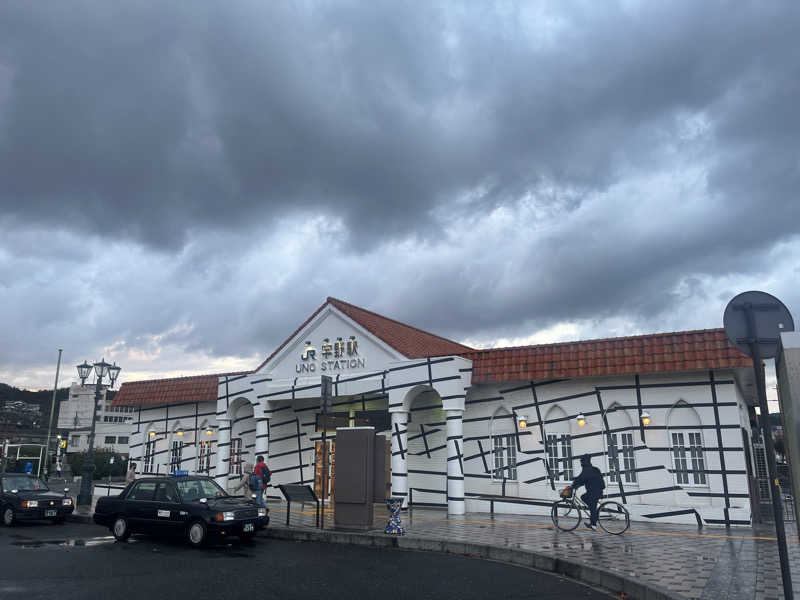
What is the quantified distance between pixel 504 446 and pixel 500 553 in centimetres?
787

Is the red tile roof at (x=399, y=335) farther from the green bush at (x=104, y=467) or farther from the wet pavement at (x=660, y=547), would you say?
the green bush at (x=104, y=467)

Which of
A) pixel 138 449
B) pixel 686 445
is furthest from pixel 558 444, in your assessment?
pixel 138 449

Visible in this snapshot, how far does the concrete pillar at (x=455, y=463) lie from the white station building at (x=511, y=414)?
4cm

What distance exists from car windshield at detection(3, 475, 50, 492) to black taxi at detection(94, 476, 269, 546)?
4895mm

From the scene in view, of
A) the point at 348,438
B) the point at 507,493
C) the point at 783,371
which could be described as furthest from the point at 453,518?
the point at 783,371

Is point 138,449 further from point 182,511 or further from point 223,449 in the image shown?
point 182,511

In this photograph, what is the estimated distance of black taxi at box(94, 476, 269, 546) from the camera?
1252 centimetres

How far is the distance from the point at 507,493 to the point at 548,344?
4.85m

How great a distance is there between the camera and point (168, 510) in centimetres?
1302

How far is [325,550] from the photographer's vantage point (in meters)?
12.4

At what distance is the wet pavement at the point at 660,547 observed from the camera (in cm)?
838

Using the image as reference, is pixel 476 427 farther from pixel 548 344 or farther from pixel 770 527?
pixel 770 527

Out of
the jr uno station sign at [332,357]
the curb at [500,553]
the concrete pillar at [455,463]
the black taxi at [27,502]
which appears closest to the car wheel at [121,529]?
the curb at [500,553]

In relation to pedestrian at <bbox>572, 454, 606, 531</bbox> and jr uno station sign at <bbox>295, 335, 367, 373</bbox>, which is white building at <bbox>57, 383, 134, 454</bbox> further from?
pedestrian at <bbox>572, 454, 606, 531</bbox>
